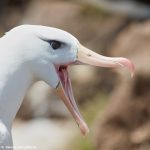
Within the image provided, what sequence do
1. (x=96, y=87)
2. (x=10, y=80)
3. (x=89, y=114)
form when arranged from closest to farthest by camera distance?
1. (x=10, y=80)
2. (x=89, y=114)
3. (x=96, y=87)

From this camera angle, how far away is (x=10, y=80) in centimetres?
343

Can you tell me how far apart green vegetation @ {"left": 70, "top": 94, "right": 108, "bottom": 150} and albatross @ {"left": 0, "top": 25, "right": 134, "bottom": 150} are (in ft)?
13.0

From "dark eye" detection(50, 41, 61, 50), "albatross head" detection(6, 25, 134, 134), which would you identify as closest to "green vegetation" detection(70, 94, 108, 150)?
"albatross head" detection(6, 25, 134, 134)

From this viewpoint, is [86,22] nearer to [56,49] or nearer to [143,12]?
[143,12]

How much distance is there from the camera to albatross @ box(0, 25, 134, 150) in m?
3.43

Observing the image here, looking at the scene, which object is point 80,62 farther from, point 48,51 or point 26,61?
point 26,61

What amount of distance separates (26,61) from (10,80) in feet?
0.33

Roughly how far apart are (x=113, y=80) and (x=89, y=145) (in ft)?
7.99

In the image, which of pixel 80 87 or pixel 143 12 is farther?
pixel 143 12

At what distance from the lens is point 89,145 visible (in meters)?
7.71

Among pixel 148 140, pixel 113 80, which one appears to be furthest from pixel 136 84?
pixel 113 80

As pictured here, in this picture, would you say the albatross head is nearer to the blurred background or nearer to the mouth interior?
the mouth interior

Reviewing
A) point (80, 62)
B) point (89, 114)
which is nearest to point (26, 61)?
point (80, 62)

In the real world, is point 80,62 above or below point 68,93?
above
